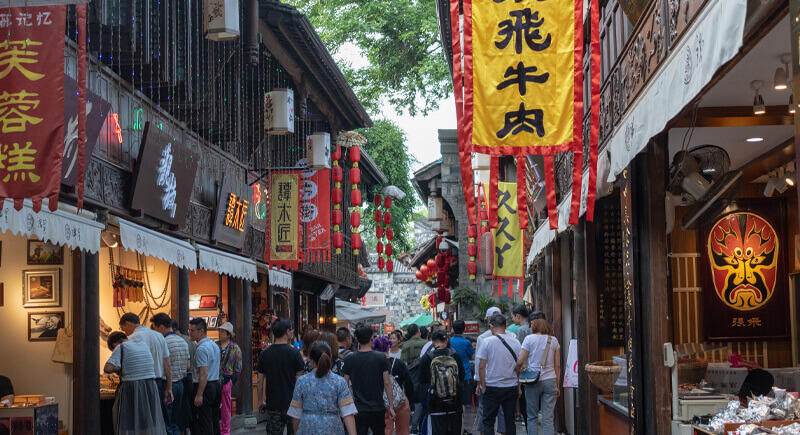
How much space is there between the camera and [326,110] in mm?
25719

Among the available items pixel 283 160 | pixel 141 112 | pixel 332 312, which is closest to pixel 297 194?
pixel 283 160

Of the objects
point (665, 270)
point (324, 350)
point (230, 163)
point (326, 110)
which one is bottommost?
point (324, 350)

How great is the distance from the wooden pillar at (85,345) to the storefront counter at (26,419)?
725 mm

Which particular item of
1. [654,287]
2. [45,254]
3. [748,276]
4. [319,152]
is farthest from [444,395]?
[319,152]

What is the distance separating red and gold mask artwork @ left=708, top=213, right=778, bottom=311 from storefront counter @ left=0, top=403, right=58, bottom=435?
28.0 feet

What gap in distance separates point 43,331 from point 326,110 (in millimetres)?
14151

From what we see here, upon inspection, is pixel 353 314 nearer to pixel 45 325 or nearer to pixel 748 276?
pixel 45 325

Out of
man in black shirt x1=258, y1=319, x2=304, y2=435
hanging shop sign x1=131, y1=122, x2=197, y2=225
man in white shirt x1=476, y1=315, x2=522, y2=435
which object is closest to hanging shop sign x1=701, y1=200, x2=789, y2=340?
man in white shirt x1=476, y1=315, x2=522, y2=435

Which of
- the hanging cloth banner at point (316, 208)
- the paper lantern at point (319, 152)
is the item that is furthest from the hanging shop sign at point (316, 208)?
the paper lantern at point (319, 152)

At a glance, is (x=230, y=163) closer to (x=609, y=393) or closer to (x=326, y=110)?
(x=326, y=110)

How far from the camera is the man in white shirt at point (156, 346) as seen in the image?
12414 mm

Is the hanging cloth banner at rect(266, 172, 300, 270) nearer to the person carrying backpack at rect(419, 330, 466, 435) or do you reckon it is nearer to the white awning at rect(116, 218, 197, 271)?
the white awning at rect(116, 218, 197, 271)

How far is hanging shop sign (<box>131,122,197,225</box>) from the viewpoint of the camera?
1341 cm

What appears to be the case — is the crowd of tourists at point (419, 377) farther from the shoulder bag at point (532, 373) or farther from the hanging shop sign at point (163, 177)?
the hanging shop sign at point (163, 177)
